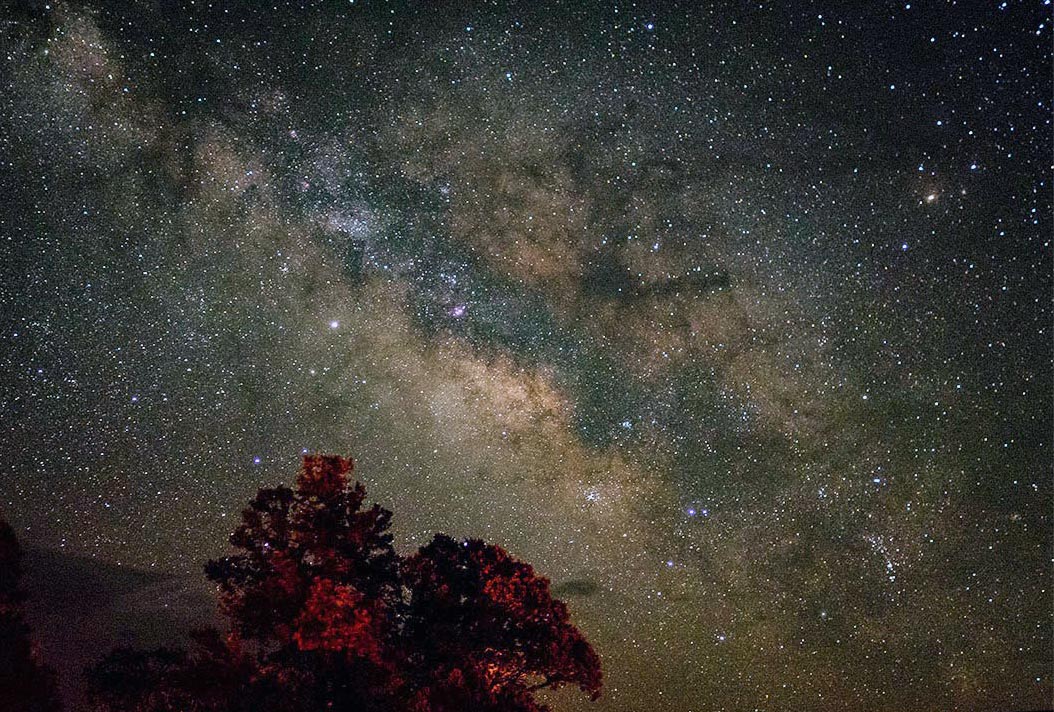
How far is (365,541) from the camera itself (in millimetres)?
14219

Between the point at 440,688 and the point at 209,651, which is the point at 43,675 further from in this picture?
the point at 440,688

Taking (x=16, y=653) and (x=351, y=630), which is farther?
(x=16, y=653)

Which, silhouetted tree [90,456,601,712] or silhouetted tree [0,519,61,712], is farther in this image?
silhouetted tree [0,519,61,712]

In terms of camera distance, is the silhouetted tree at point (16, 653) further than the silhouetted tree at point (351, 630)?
Yes

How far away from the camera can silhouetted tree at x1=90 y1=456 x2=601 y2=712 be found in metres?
12.9

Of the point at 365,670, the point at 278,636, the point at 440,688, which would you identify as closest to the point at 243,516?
the point at 278,636

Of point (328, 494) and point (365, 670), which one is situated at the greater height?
point (328, 494)

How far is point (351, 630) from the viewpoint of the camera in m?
12.5

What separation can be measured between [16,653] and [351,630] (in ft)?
40.8

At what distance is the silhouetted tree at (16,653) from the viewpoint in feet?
54.9

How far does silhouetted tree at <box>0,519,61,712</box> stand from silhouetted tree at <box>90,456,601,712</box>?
284 centimetres

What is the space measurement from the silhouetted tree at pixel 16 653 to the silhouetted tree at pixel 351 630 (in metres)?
2.84

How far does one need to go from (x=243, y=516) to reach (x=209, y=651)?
2.97m

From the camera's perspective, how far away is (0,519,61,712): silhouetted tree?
1673 centimetres
